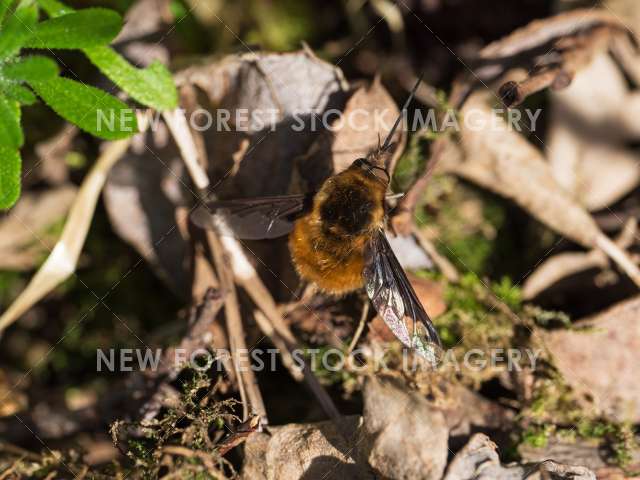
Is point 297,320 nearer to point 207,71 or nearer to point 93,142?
point 207,71

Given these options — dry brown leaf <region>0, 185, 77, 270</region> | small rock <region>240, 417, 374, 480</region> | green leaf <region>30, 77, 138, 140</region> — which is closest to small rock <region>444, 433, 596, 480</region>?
small rock <region>240, 417, 374, 480</region>

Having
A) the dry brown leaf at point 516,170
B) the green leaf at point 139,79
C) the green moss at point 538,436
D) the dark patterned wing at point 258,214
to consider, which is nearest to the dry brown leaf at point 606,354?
the green moss at point 538,436

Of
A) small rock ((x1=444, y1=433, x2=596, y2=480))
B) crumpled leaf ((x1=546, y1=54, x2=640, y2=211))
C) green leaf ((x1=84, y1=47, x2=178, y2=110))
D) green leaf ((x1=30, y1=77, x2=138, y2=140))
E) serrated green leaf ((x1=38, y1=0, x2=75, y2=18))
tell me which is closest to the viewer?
small rock ((x1=444, y1=433, x2=596, y2=480))

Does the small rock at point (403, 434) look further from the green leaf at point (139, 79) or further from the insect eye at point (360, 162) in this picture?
the green leaf at point (139, 79)

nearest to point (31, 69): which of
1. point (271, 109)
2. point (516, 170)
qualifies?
point (271, 109)

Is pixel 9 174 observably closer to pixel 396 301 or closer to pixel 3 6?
→ pixel 3 6

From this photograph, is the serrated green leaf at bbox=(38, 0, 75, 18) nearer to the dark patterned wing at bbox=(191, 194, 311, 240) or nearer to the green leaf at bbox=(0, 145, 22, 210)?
the green leaf at bbox=(0, 145, 22, 210)

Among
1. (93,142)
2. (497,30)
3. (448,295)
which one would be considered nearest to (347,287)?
(448,295)
